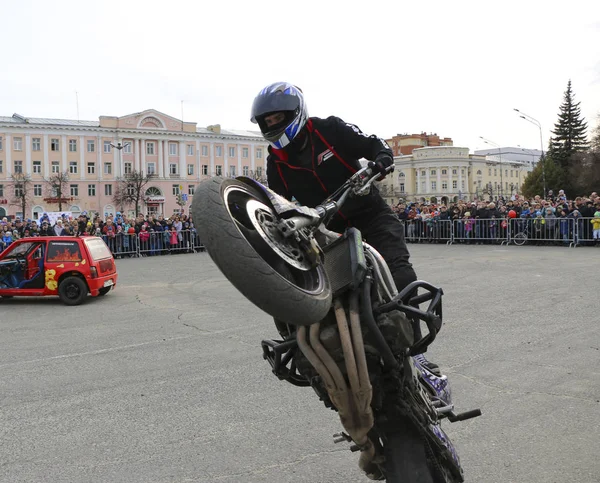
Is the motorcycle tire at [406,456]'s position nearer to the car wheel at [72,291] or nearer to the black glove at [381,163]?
the black glove at [381,163]

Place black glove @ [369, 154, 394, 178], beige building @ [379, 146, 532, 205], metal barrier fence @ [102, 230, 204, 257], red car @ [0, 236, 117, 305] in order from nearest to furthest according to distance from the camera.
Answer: black glove @ [369, 154, 394, 178], red car @ [0, 236, 117, 305], metal barrier fence @ [102, 230, 204, 257], beige building @ [379, 146, 532, 205]

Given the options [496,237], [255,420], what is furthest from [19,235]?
[255,420]

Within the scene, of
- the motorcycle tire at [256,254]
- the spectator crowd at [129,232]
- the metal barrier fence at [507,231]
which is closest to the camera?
the motorcycle tire at [256,254]

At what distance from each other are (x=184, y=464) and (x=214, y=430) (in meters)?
0.60

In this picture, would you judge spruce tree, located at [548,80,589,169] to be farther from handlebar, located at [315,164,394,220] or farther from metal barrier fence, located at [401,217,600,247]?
handlebar, located at [315,164,394,220]

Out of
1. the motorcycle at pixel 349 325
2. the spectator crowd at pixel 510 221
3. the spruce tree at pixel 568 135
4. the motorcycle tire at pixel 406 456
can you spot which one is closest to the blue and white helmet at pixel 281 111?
the motorcycle at pixel 349 325

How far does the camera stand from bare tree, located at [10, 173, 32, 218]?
79.1 metres

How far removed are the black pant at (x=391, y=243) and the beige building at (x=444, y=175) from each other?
407 feet

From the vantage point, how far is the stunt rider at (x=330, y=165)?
3215mm

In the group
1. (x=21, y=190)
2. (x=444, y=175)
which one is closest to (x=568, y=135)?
(x=444, y=175)

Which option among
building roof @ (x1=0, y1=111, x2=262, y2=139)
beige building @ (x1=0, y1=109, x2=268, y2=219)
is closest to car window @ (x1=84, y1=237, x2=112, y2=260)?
beige building @ (x1=0, y1=109, x2=268, y2=219)

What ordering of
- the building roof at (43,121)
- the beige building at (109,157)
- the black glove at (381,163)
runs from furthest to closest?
the building roof at (43,121), the beige building at (109,157), the black glove at (381,163)

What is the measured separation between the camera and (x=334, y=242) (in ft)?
8.92

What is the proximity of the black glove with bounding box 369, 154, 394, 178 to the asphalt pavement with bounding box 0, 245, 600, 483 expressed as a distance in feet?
5.98
